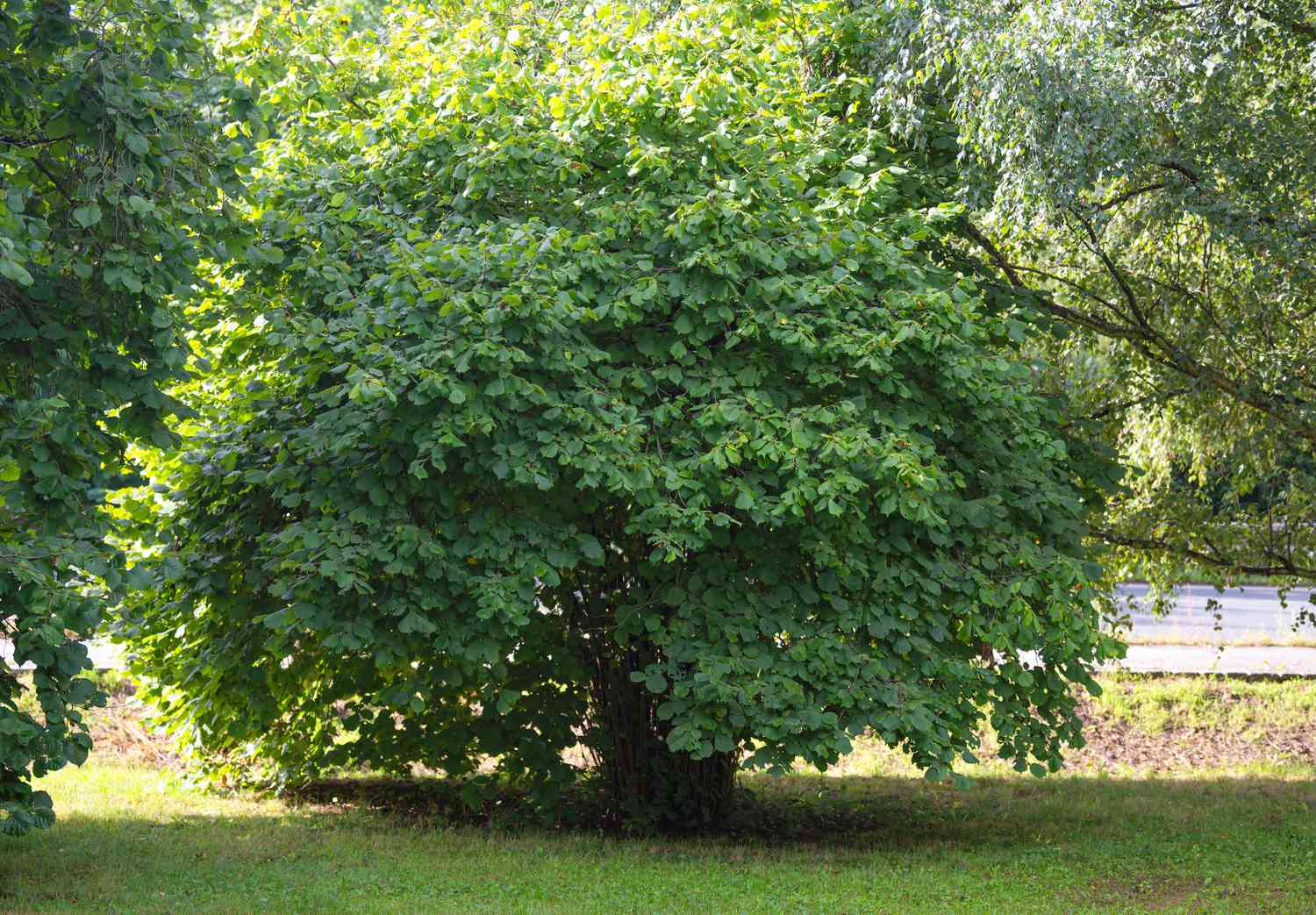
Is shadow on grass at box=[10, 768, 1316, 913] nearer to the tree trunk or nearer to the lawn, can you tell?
the lawn

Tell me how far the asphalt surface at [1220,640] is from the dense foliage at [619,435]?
12.7 feet

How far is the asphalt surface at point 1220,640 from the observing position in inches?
543

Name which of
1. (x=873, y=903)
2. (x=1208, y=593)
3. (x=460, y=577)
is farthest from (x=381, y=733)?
(x=1208, y=593)

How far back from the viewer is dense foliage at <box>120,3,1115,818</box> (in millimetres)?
6473

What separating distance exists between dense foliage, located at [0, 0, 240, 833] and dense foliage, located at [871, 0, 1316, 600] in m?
4.33

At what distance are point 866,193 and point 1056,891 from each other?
376cm

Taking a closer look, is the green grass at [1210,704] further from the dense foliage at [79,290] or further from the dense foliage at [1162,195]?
the dense foliage at [79,290]

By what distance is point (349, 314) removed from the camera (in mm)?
6992

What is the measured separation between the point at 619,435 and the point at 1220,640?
11.4 metres

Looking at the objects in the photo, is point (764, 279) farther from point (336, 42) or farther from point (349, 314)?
point (336, 42)

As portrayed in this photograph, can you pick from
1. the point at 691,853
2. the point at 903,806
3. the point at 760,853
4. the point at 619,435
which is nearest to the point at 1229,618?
the point at 903,806

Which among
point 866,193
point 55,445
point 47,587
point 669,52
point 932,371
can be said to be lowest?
point 47,587

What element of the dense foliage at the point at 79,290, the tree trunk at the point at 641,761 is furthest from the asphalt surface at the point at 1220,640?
the dense foliage at the point at 79,290

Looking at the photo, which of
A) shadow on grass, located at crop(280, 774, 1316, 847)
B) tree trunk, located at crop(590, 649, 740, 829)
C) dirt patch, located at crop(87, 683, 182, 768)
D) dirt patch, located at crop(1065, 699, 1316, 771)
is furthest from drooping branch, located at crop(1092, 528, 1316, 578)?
dirt patch, located at crop(87, 683, 182, 768)
